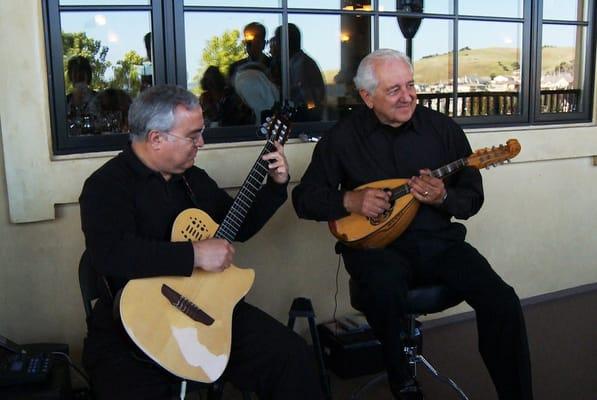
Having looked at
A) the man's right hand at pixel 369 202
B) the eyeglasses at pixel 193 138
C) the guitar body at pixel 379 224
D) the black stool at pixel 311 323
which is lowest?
the black stool at pixel 311 323

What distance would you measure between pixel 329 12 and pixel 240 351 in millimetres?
1758

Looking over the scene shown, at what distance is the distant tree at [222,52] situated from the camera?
285cm

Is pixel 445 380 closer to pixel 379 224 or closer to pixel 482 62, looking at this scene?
pixel 379 224

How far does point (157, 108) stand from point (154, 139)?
92 mm

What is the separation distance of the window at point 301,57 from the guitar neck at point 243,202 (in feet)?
2.52

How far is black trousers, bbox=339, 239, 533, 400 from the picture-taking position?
Answer: 86.1 inches

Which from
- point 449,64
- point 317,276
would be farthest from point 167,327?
point 449,64

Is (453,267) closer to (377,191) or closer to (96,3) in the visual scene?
(377,191)

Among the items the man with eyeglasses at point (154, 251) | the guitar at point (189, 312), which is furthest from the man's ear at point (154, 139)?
the guitar at point (189, 312)

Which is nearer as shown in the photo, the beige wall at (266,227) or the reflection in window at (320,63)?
the beige wall at (266,227)

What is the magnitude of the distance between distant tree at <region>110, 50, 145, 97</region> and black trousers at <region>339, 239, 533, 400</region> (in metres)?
1.17

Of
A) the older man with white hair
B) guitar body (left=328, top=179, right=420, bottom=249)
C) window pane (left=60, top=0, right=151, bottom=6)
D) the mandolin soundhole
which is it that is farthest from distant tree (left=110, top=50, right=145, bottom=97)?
the mandolin soundhole

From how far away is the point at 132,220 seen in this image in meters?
1.91

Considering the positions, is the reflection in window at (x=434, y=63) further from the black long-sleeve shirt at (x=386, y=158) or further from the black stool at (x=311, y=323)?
the black stool at (x=311, y=323)
